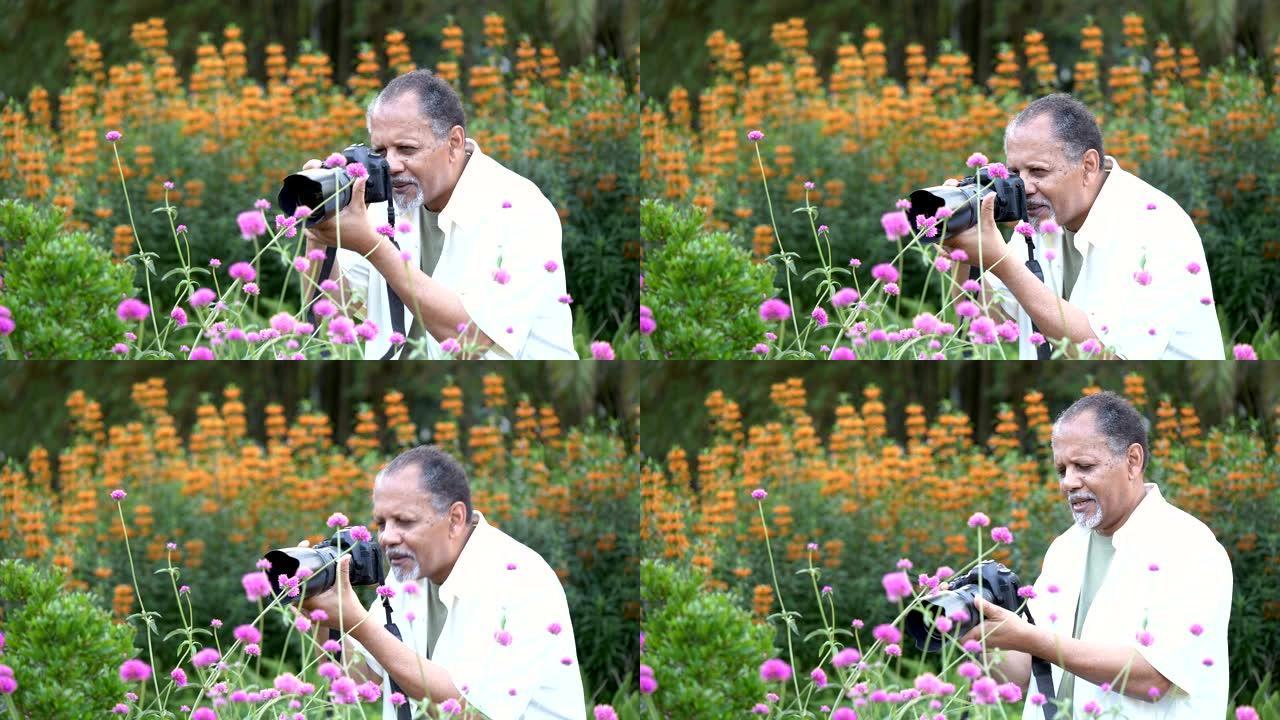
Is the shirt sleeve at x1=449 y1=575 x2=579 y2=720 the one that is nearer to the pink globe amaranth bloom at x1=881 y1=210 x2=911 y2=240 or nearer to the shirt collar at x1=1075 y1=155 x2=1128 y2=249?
the pink globe amaranth bloom at x1=881 y1=210 x2=911 y2=240

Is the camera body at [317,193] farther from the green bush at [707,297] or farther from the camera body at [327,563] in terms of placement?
the green bush at [707,297]

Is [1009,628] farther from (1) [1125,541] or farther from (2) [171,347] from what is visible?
(2) [171,347]

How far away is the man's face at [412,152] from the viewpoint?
16.2ft

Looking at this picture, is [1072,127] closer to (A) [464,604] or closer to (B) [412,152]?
(B) [412,152]

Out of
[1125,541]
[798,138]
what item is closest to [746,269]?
[798,138]

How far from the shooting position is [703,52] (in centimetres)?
570

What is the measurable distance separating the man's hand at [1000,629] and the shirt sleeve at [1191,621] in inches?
12.7

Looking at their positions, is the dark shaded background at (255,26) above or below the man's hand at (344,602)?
above

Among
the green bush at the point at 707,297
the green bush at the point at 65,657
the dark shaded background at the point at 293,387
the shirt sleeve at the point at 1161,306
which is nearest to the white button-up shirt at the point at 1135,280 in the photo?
the shirt sleeve at the point at 1161,306

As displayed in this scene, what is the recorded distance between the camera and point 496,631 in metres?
4.67

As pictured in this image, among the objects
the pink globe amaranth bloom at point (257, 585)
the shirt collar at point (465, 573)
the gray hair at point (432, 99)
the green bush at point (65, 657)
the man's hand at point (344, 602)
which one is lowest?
the green bush at point (65, 657)

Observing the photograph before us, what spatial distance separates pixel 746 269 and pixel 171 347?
170 centimetres

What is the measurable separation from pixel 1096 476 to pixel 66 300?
284 centimetres

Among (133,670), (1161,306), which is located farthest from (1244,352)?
(133,670)
